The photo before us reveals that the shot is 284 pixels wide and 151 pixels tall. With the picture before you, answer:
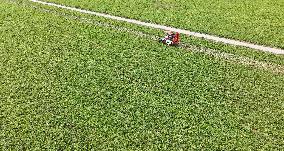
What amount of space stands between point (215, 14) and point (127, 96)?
16664mm

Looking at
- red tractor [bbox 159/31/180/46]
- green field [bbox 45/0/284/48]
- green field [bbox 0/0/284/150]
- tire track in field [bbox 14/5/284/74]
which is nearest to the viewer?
green field [bbox 0/0/284/150]

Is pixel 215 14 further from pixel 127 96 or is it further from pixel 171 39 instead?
pixel 127 96

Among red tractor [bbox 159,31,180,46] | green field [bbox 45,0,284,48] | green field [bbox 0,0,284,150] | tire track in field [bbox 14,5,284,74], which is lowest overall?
green field [bbox 0,0,284,150]

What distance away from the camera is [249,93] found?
23750mm

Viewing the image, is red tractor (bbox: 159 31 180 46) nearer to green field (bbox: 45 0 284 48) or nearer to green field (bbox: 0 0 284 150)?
green field (bbox: 0 0 284 150)

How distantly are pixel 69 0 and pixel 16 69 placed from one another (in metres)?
15.3

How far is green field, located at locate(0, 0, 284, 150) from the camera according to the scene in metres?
19.5

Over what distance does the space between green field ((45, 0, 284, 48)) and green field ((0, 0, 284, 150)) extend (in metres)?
4.08

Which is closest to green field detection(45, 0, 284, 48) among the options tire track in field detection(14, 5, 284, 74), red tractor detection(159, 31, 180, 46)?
tire track in field detection(14, 5, 284, 74)

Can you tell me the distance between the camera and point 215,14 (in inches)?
1423

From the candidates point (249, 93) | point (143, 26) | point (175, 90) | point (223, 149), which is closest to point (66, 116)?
A: point (175, 90)

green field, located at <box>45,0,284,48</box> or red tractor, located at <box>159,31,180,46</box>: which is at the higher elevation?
green field, located at <box>45,0,284,48</box>

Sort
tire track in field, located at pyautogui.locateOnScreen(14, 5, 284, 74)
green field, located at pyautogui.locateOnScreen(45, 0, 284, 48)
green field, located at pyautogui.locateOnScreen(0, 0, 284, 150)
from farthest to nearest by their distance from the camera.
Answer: green field, located at pyautogui.locateOnScreen(45, 0, 284, 48)
tire track in field, located at pyautogui.locateOnScreen(14, 5, 284, 74)
green field, located at pyautogui.locateOnScreen(0, 0, 284, 150)

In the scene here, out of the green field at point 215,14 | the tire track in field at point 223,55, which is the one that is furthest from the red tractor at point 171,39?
the green field at point 215,14
